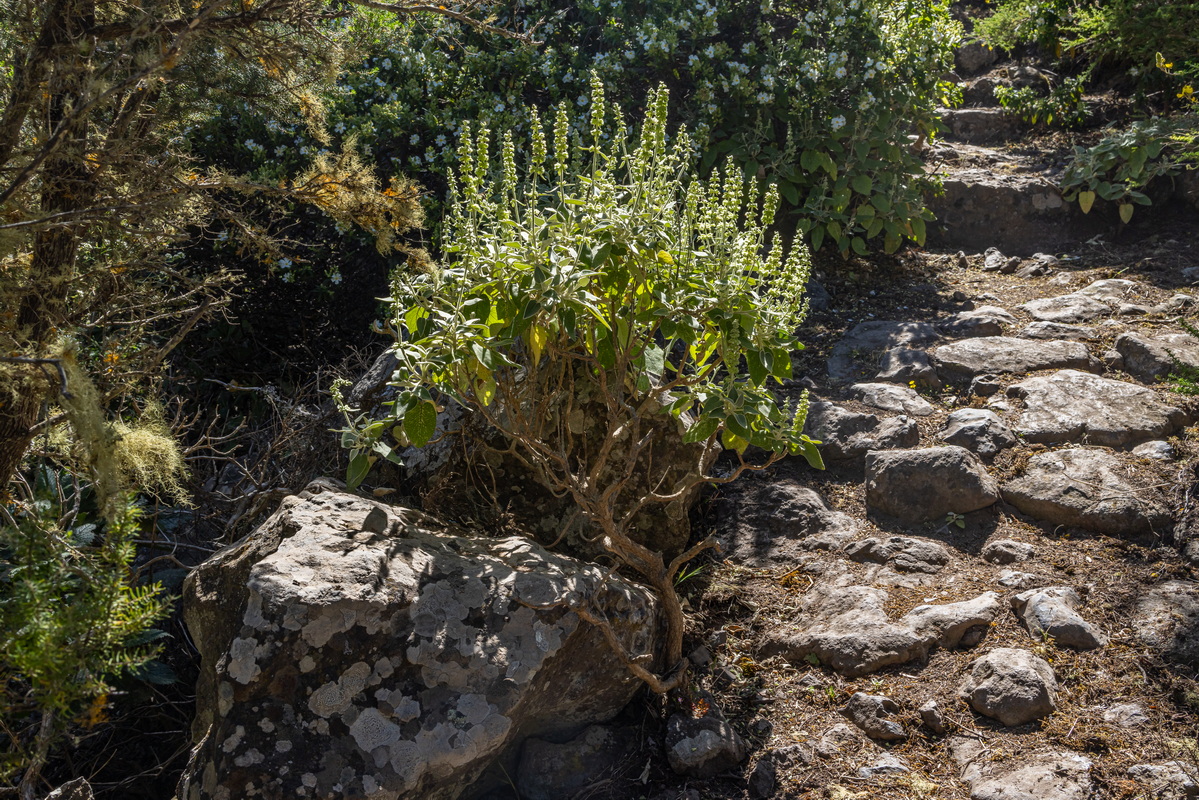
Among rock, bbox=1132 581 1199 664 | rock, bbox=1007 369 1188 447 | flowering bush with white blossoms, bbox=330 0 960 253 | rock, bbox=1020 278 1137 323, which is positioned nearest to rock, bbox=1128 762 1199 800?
rock, bbox=1132 581 1199 664

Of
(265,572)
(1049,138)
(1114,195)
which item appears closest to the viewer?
(265,572)

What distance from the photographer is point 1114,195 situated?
5.91m

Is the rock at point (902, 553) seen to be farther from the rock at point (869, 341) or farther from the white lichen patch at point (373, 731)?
the white lichen patch at point (373, 731)

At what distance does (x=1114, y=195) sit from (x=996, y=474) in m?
3.25

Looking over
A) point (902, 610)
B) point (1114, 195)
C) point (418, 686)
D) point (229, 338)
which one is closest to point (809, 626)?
point (902, 610)

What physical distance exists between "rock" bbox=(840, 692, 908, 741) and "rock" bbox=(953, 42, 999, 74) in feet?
23.8

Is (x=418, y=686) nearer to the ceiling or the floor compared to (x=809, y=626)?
nearer to the ceiling

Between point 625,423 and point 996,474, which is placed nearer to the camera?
point 625,423

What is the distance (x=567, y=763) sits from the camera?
8.80 feet

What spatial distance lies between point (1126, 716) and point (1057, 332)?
266 centimetres

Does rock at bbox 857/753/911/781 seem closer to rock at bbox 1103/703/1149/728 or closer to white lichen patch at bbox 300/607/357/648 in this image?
rock at bbox 1103/703/1149/728

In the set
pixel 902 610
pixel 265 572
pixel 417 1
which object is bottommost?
pixel 902 610

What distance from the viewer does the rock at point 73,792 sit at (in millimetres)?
2361

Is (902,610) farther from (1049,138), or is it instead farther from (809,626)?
(1049,138)
